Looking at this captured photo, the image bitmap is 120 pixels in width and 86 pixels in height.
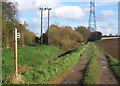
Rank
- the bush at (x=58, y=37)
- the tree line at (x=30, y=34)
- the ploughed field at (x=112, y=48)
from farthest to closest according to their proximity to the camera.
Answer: the bush at (x=58, y=37) → the ploughed field at (x=112, y=48) → the tree line at (x=30, y=34)

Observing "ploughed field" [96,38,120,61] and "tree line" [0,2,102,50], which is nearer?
"tree line" [0,2,102,50]

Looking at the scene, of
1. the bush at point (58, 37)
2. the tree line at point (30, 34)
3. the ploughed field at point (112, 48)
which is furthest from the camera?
the bush at point (58, 37)

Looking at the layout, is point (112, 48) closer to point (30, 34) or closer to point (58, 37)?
point (58, 37)

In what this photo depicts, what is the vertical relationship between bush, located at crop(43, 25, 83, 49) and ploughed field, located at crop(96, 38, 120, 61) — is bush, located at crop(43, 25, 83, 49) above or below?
above

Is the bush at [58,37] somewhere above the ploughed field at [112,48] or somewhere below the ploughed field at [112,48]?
above

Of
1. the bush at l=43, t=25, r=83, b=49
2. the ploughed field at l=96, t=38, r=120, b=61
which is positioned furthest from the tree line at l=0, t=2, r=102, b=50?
the ploughed field at l=96, t=38, r=120, b=61

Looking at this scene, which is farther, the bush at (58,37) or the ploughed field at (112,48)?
the bush at (58,37)

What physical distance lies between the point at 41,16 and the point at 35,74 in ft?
122

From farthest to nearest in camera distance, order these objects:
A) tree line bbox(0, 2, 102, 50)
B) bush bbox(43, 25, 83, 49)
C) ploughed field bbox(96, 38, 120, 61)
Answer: bush bbox(43, 25, 83, 49)
ploughed field bbox(96, 38, 120, 61)
tree line bbox(0, 2, 102, 50)

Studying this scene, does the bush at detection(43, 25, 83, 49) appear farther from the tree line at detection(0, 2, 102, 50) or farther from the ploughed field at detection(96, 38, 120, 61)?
the ploughed field at detection(96, 38, 120, 61)

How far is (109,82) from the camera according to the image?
12727 mm

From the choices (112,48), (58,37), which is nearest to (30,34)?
(58,37)

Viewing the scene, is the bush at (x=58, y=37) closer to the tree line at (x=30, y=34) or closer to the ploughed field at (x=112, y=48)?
the tree line at (x=30, y=34)

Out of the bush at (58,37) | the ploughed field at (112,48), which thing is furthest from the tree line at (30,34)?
→ the ploughed field at (112,48)
